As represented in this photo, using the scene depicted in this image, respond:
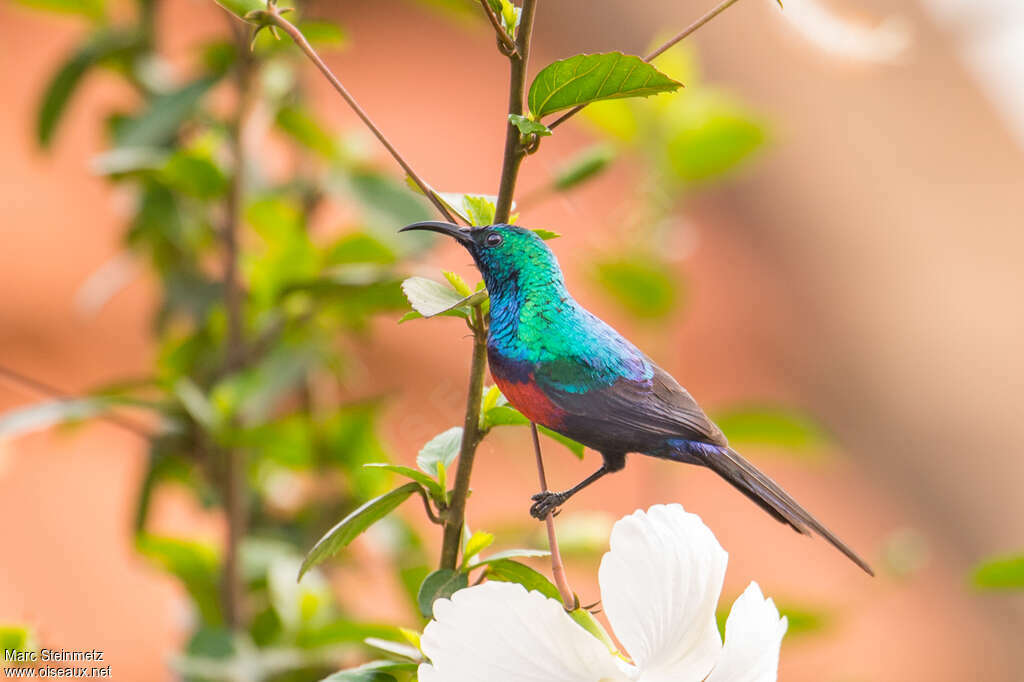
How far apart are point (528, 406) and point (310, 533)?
54cm

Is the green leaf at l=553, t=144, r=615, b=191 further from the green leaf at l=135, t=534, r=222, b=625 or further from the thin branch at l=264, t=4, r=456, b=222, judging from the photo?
the green leaf at l=135, t=534, r=222, b=625

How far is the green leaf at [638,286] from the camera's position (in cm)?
70

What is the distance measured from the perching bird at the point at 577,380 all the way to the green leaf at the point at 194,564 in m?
0.41

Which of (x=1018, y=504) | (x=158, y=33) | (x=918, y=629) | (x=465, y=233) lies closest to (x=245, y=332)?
(x=158, y=33)

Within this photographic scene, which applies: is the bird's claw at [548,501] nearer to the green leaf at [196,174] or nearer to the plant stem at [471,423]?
the plant stem at [471,423]

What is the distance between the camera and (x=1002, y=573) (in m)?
0.40

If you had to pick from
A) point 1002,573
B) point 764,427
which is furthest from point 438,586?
point 764,427

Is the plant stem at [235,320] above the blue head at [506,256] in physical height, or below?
above

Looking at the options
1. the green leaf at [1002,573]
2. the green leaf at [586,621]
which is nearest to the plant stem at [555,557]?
the green leaf at [586,621]

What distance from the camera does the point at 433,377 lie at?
1.28 m

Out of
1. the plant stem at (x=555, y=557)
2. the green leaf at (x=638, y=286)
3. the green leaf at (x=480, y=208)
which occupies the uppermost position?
the green leaf at (x=638, y=286)

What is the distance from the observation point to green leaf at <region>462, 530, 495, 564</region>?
29 centimetres

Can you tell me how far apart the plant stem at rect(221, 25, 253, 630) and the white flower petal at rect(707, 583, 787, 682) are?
37cm

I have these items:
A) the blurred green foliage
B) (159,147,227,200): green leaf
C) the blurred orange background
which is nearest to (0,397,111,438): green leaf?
the blurred green foliage
